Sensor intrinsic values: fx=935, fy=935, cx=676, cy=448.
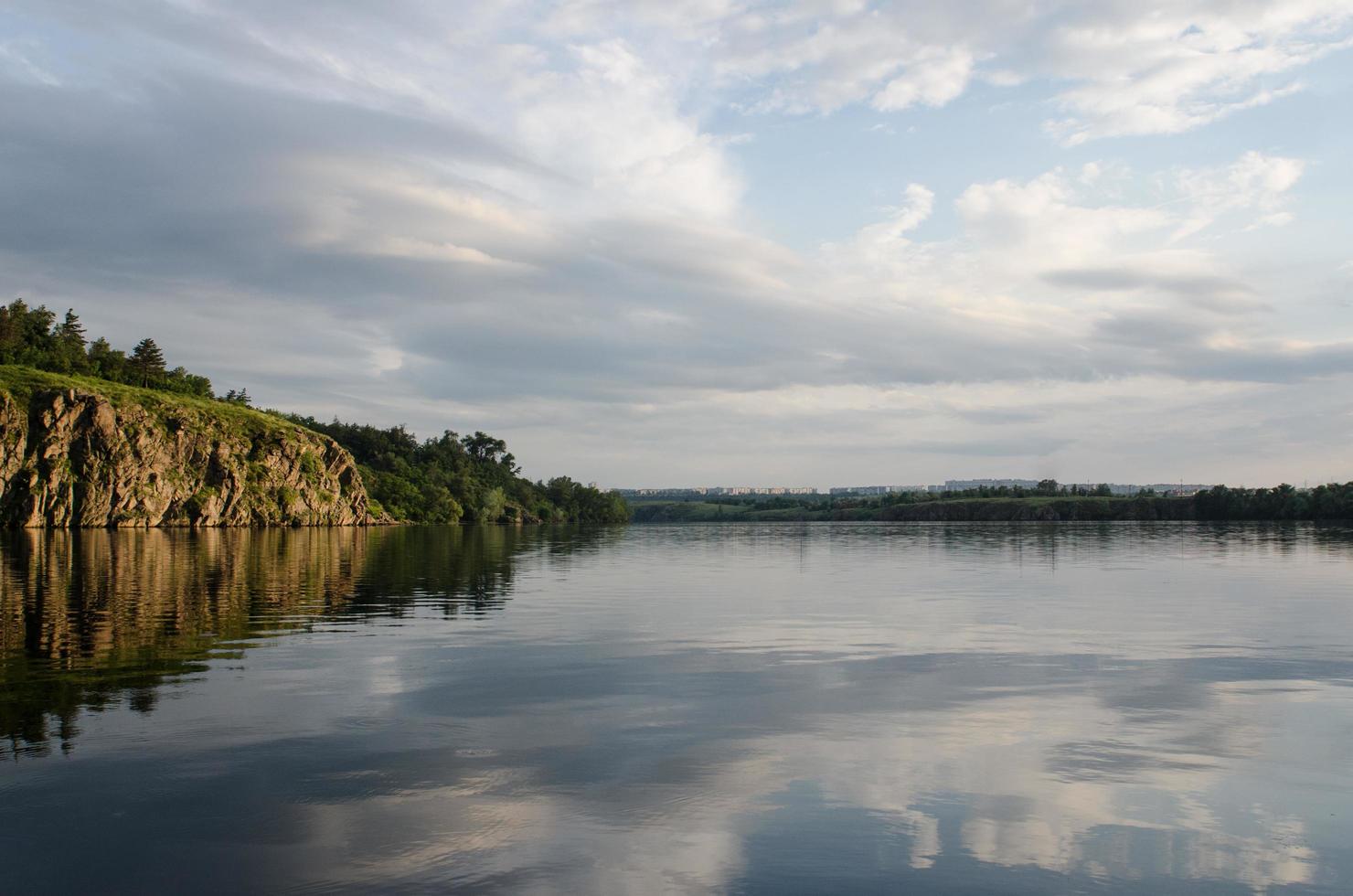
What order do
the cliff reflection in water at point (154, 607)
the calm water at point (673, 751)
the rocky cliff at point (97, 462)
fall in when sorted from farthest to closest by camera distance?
1. the rocky cliff at point (97, 462)
2. the cliff reflection in water at point (154, 607)
3. the calm water at point (673, 751)

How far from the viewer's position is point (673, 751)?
15211 mm

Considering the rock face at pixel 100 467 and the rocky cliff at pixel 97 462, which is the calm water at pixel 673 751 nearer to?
the rock face at pixel 100 467

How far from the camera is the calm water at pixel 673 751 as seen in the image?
34.1 feet

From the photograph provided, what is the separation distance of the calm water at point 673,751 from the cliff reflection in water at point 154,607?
0.71ft

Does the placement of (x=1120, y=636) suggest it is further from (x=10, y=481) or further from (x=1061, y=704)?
(x=10, y=481)

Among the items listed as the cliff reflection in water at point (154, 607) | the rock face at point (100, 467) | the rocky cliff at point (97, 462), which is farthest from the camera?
the rocky cliff at point (97, 462)

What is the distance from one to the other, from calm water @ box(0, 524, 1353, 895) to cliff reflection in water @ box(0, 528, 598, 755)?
216 millimetres

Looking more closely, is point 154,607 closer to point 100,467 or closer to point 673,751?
point 673,751

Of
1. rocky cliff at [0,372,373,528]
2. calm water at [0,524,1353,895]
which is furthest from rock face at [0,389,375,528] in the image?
calm water at [0,524,1353,895]

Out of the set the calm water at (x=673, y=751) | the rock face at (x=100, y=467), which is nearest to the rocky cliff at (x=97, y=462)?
the rock face at (x=100, y=467)

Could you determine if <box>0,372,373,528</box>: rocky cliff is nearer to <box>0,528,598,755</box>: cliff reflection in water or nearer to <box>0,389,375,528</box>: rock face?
<box>0,389,375,528</box>: rock face

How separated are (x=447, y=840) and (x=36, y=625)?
25.0m

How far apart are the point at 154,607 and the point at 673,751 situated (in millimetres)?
28219

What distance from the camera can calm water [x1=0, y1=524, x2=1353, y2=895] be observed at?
10398 mm
